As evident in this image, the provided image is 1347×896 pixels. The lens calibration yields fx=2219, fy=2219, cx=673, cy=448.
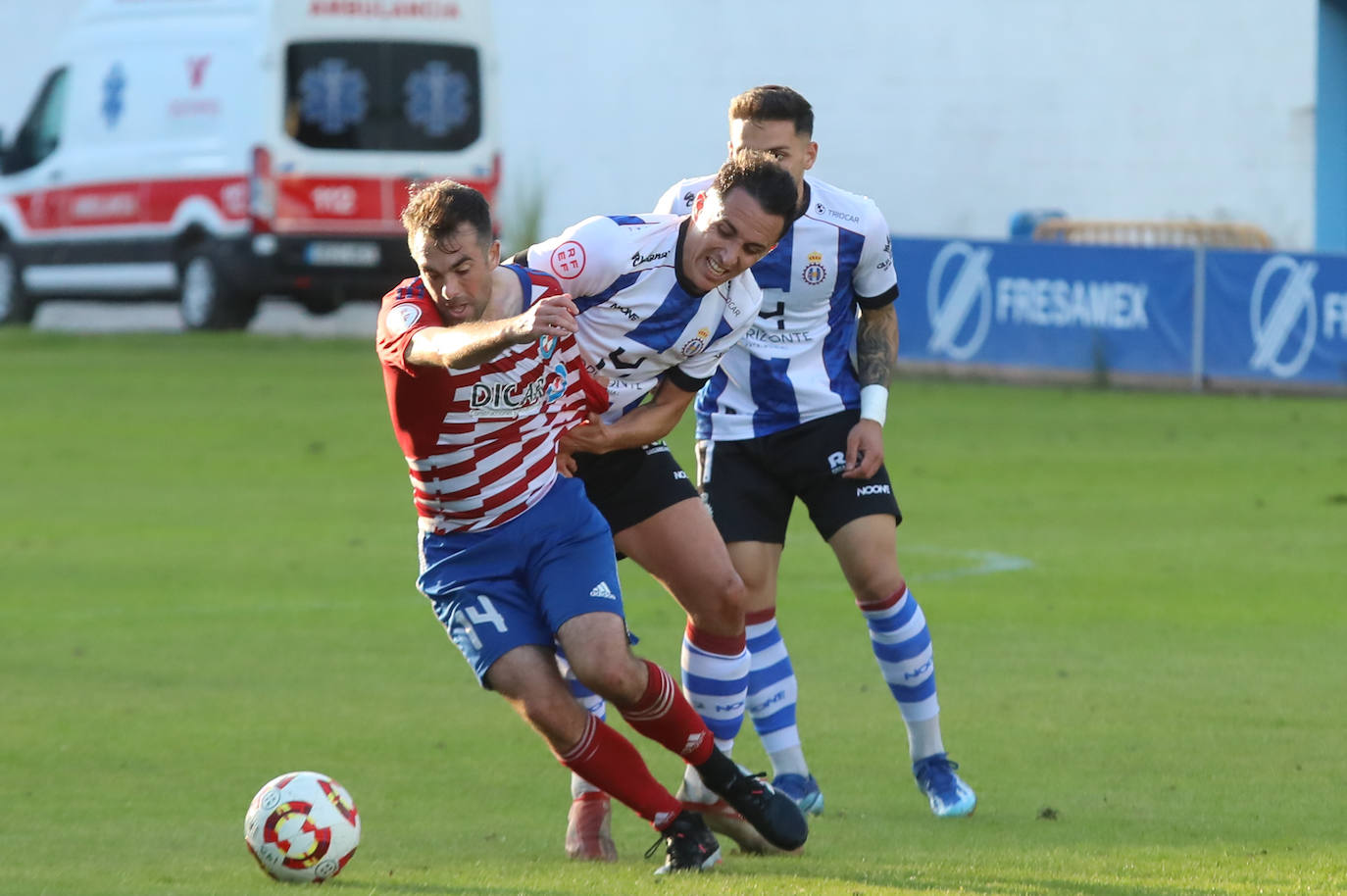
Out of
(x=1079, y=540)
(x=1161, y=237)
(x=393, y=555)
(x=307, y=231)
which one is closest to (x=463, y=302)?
(x=393, y=555)

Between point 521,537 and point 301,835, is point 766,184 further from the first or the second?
point 301,835

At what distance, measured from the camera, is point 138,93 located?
24.5 m

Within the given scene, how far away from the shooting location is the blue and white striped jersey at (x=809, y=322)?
6867 millimetres

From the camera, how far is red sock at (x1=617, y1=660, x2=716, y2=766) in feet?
18.5

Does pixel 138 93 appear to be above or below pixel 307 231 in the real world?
above

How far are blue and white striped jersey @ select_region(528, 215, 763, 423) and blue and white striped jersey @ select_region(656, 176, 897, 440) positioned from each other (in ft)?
2.40

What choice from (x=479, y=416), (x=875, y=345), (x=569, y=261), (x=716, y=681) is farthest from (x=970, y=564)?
(x=479, y=416)

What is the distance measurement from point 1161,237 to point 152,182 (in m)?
13.5

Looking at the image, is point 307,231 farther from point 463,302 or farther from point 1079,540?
point 463,302

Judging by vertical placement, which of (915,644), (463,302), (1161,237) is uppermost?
(463,302)

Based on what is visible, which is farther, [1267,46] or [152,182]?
[1267,46]

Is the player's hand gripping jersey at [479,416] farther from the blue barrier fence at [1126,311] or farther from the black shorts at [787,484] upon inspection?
the blue barrier fence at [1126,311]

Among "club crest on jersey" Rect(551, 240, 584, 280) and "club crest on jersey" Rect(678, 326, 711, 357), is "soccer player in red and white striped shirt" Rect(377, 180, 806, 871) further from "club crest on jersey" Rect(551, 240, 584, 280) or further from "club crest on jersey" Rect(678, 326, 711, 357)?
"club crest on jersey" Rect(678, 326, 711, 357)

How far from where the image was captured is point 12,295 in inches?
1067
